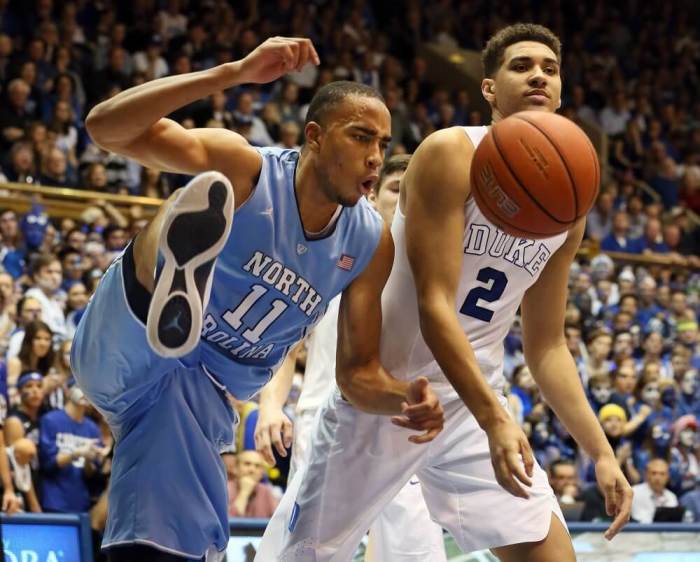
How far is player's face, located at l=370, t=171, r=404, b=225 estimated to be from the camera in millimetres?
5195

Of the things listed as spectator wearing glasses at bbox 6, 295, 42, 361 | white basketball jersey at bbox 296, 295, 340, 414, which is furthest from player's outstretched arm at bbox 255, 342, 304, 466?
spectator wearing glasses at bbox 6, 295, 42, 361

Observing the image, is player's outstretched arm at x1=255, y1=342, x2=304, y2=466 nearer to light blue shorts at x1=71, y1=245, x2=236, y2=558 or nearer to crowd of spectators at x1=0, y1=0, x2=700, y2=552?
light blue shorts at x1=71, y1=245, x2=236, y2=558

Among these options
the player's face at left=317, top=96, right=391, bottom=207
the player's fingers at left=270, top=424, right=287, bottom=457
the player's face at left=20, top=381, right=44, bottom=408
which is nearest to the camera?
the player's face at left=317, top=96, right=391, bottom=207

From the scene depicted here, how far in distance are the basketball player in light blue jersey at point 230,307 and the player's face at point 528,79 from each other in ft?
1.77

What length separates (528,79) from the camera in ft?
12.8

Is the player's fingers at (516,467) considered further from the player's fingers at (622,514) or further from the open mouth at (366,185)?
the open mouth at (366,185)

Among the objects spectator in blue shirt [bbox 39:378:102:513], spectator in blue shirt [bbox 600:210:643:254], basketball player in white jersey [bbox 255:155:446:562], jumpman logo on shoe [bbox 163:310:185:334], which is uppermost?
jumpman logo on shoe [bbox 163:310:185:334]

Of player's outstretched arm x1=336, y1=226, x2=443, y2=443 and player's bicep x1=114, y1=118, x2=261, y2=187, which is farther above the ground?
player's bicep x1=114, y1=118, x2=261, y2=187

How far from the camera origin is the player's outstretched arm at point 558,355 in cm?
403

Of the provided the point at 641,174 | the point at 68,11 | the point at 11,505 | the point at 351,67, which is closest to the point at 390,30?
the point at 351,67

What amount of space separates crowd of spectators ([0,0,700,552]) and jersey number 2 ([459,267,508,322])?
354cm

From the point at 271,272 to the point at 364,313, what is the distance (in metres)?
0.34

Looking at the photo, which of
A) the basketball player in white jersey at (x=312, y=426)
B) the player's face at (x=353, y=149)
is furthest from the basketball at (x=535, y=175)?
the basketball player in white jersey at (x=312, y=426)

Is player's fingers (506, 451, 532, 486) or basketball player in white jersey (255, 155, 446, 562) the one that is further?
basketball player in white jersey (255, 155, 446, 562)
